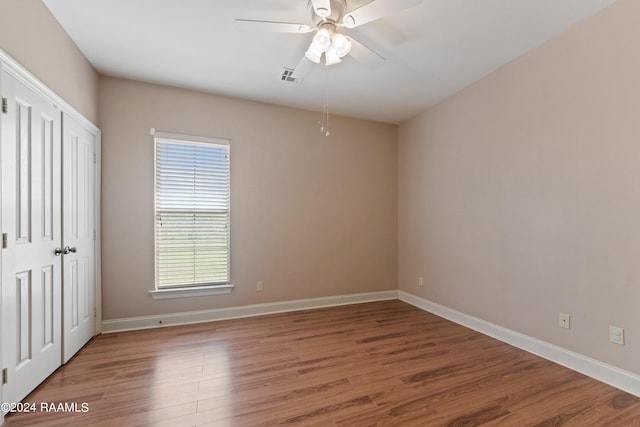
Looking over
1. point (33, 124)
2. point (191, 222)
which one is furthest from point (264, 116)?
point (33, 124)

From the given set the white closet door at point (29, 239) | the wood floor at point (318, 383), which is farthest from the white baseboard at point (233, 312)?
the white closet door at point (29, 239)

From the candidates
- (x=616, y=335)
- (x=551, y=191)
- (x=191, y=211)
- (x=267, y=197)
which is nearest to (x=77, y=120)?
(x=191, y=211)

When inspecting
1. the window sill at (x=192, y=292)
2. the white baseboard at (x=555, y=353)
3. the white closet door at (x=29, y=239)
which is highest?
the white closet door at (x=29, y=239)

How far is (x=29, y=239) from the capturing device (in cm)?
198

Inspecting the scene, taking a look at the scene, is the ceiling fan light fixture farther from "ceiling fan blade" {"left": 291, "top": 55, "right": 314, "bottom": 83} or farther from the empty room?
"ceiling fan blade" {"left": 291, "top": 55, "right": 314, "bottom": 83}

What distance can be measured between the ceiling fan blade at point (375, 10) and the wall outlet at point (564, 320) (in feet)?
8.89

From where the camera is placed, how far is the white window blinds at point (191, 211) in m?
3.29

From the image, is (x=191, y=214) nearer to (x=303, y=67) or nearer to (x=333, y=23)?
(x=303, y=67)

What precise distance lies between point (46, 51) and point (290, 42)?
1.86 m

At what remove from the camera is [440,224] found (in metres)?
3.75

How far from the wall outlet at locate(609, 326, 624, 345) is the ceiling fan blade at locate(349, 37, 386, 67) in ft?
8.94

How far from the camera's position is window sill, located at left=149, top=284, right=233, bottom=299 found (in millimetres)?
3240

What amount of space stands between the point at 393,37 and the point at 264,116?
1.91m

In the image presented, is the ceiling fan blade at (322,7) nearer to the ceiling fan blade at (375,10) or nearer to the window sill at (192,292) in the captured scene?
the ceiling fan blade at (375,10)
